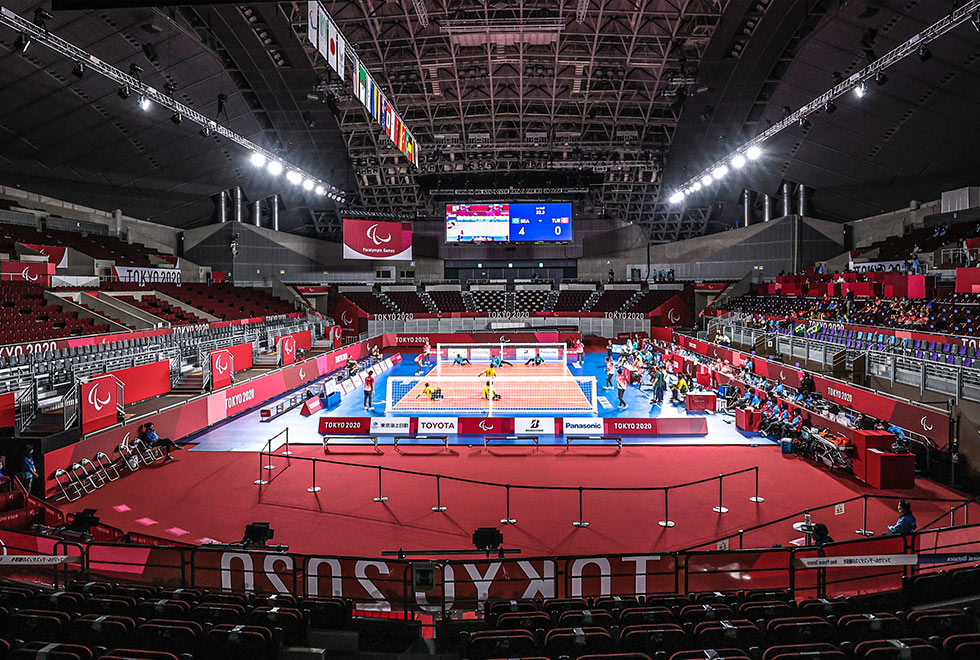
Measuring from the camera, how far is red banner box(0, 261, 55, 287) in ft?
88.3

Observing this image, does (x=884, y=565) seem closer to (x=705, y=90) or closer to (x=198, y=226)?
(x=705, y=90)

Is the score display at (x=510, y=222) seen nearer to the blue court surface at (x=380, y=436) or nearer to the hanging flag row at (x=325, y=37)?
Answer: the blue court surface at (x=380, y=436)

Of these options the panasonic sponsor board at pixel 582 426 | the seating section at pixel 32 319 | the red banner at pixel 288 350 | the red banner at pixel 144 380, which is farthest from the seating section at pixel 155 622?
the red banner at pixel 288 350

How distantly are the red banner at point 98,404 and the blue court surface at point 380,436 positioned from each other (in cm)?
268

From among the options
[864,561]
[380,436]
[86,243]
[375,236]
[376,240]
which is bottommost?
[380,436]

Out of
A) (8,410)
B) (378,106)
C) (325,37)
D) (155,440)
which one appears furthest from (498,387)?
(8,410)

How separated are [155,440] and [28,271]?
63.0 feet

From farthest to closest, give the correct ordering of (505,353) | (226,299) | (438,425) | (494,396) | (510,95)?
1. (226,299)
2. (510,95)
3. (505,353)
4. (494,396)
5. (438,425)

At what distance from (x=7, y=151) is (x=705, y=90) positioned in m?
36.3

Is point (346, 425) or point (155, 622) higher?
point (155, 622)

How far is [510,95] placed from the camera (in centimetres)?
3838

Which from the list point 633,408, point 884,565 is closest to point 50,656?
point 884,565

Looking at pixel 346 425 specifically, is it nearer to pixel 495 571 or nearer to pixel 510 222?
pixel 495 571

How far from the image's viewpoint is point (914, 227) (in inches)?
1390
